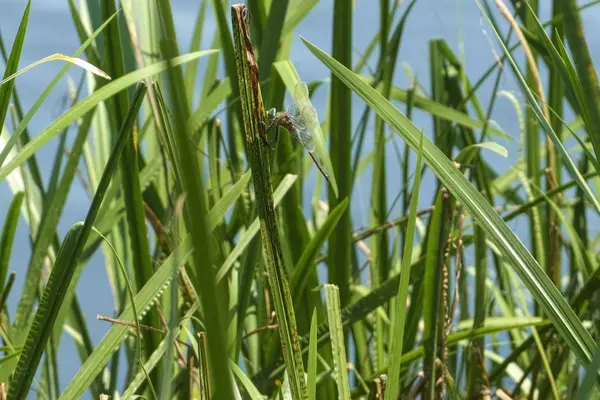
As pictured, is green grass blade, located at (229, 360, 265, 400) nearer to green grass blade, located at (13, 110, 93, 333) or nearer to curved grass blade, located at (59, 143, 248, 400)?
curved grass blade, located at (59, 143, 248, 400)

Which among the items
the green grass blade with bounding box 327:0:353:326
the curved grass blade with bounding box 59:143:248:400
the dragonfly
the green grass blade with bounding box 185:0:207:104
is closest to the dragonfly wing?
the dragonfly

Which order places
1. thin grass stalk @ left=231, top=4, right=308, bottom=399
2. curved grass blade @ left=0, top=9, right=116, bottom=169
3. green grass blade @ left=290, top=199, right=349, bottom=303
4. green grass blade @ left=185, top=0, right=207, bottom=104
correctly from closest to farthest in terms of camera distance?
thin grass stalk @ left=231, top=4, right=308, bottom=399
curved grass blade @ left=0, top=9, right=116, bottom=169
green grass blade @ left=290, top=199, right=349, bottom=303
green grass blade @ left=185, top=0, right=207, bottom=104

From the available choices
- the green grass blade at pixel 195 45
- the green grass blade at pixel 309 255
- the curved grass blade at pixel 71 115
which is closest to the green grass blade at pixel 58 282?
the curved grass blade at pixel 71 115

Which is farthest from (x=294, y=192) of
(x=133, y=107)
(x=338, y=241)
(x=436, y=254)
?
(x=133, y=107)

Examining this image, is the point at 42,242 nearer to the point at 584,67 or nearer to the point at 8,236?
the point at 8,236

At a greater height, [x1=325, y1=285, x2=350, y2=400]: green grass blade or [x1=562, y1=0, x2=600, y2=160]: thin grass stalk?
[x1=562, y1=0, x2=600, y2=160]: thin grass stalk

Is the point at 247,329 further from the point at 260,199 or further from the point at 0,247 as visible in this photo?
the point at 260,199

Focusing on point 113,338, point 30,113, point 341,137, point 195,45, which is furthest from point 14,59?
point 195,45

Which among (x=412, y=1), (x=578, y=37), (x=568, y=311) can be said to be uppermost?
(x=412, y=1)
